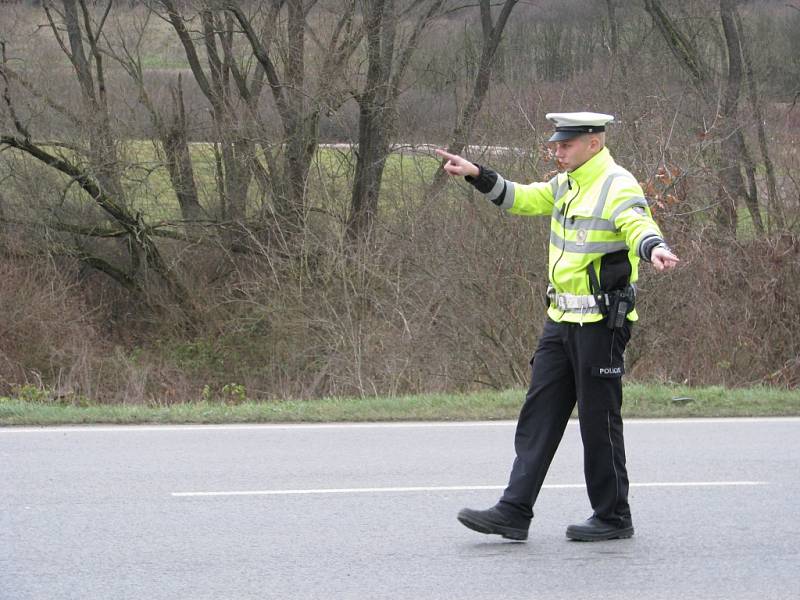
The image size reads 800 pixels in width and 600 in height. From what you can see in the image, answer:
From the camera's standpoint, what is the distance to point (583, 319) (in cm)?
552

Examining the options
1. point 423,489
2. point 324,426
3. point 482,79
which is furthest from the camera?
point 482,79

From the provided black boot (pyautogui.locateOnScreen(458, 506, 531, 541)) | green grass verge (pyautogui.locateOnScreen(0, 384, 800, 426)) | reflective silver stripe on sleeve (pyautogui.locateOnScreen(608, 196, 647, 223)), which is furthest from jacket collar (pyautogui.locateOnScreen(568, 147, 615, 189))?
green grass verge (pyautogui.locateOnScreen(0, 384, 800, 426))

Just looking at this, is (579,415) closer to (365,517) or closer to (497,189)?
(497,189)

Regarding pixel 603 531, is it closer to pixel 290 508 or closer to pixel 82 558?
pixel 290 508

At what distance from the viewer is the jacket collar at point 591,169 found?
555cm

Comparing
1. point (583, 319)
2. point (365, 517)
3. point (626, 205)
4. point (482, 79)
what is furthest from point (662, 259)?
point (482, 79)

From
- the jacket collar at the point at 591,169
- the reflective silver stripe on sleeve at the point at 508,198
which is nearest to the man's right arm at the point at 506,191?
the reflective silver stripe on sleeve at the point at 508,198

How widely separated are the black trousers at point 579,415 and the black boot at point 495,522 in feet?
0.16

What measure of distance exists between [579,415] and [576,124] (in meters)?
1.40

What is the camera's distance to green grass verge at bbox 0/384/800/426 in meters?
9.76

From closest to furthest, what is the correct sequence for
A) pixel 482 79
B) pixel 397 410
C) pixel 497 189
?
pixel 497 189 → pixel 397 410 → pixel 482 79

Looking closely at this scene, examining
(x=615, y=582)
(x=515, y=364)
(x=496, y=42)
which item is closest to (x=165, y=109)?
(x=496, y=42)

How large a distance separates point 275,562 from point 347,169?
19060 mm

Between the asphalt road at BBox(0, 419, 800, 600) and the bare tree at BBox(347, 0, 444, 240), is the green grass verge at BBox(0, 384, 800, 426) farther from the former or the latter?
the bare tree at BBox(347, 0, 444, 240)
